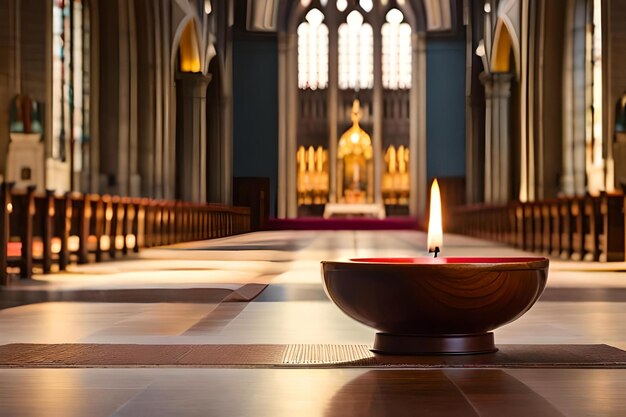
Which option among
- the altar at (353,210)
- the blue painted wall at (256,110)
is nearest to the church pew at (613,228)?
the altar at (353,210)

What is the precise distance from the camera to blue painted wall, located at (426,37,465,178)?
33719 millimetres

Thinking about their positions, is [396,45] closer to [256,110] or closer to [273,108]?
[273,108]

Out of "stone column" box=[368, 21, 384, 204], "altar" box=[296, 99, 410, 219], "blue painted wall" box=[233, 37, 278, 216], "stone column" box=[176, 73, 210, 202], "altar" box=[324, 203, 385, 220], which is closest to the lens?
"stone column" box=[176, 73, 210, 202]

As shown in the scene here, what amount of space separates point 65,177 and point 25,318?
581 inches

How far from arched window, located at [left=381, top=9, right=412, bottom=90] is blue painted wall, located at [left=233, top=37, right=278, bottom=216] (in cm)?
441

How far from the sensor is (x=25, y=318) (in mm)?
5320

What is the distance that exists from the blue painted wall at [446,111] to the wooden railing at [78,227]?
14.4m

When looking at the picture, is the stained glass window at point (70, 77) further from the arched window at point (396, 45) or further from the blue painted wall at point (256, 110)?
the arched window at point (396, 45)

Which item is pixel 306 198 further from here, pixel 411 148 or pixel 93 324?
pixel 93 324

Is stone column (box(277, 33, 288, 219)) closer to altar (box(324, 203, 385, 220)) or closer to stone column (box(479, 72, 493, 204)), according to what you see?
altar (box(324, 203, 385, 220))

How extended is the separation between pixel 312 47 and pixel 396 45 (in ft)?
9.82

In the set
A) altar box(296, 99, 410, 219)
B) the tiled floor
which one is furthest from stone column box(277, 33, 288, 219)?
the tiled floor

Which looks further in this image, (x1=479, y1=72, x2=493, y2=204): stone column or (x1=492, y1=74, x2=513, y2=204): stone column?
(x1=479, y1=72, x2=493, y2=204): stone column

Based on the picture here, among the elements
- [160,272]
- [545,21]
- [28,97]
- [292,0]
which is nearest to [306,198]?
[292,0]
